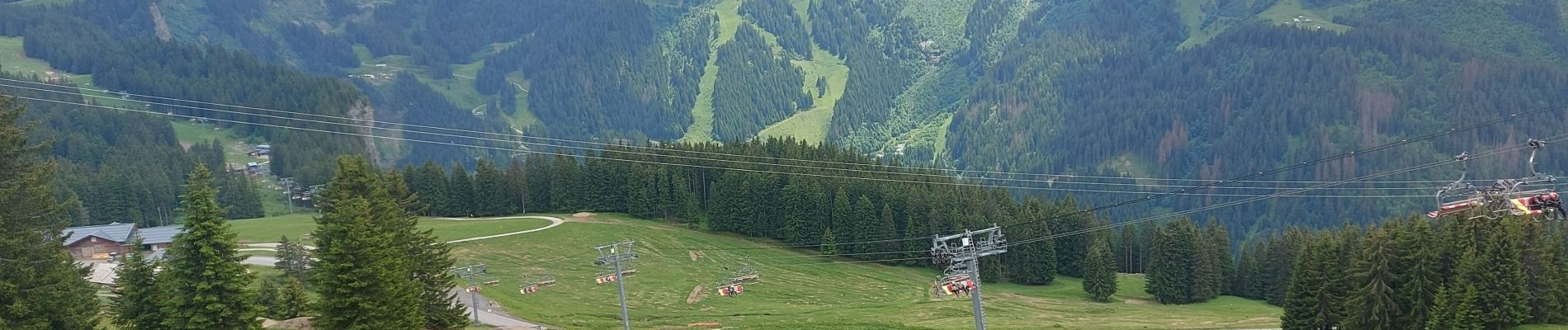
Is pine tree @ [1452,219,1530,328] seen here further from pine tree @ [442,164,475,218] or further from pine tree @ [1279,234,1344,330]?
pine tree @ [442,164,475,218]

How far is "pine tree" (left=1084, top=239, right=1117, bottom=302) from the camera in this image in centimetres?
14025

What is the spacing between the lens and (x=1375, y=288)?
93.0 meters

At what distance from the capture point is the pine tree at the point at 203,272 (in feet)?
187

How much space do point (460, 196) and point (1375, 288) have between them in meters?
119

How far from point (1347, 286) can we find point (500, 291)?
7020 centimetres

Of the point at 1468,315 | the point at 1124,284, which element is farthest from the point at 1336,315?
the point at 1124,284

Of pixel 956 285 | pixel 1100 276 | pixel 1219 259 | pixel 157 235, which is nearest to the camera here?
pixel 956 285

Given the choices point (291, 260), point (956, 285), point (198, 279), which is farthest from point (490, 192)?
point (956, 285)

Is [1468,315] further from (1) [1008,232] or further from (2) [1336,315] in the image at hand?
(1) [1008,232]

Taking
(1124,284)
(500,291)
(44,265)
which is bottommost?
(1124,284)

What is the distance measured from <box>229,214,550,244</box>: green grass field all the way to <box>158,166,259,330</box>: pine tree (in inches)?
3090

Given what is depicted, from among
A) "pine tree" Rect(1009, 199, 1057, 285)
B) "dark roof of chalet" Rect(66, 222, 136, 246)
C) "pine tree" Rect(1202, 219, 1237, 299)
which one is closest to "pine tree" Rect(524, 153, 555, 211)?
"dark roof of chalet" Rect(66, 222, 136, 246)

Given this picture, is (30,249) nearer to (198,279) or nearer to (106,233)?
(198,279)

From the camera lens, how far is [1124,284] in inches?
6156
